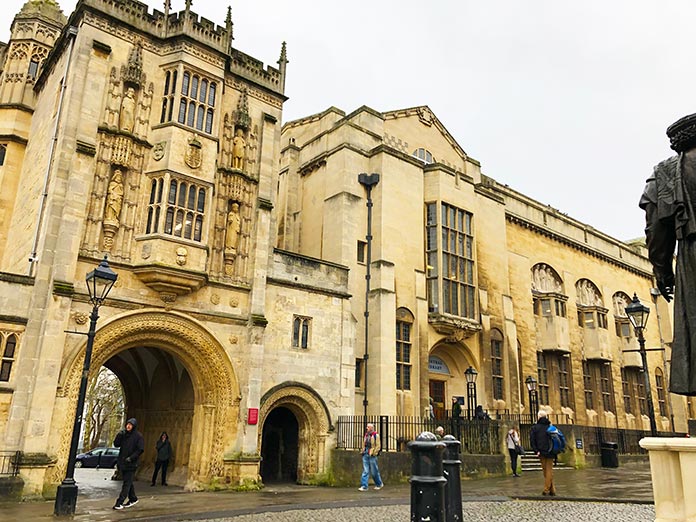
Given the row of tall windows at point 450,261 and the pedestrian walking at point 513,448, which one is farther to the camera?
the row of tall windows at point 450,261

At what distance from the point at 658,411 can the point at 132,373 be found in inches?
1449

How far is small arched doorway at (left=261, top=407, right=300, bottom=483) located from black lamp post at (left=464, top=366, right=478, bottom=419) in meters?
7.90

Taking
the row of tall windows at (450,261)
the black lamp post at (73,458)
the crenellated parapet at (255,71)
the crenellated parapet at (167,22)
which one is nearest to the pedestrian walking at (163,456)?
the black lamp post at (73,458)

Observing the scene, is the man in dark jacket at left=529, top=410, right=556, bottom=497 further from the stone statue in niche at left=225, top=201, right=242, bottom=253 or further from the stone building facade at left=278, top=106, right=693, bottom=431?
the stone statue in niche at left=225, top=201, right=242, bottom=253

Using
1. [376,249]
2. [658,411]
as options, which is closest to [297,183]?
[376,249]

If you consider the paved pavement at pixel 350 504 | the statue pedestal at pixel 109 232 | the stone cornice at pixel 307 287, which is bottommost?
the paved pavement at pixel 350 504

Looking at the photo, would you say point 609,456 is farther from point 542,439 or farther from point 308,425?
point 542,439

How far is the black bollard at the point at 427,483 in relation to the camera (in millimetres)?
4785

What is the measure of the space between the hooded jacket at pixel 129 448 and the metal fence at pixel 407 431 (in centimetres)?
838

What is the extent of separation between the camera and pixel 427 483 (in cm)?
485

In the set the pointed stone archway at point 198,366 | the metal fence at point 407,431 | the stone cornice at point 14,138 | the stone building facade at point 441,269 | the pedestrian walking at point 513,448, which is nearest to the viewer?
the pointed stone archway at point 198,366

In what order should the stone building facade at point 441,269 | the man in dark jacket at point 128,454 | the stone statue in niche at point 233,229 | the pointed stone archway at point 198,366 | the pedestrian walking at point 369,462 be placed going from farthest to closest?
the stone building facade at point 441,269, the stone statue in niche at point 233,229, the pedestrian walking at point 369,462, the pointed stone archway at point 198,366, the man in dark jacket at point 128,454

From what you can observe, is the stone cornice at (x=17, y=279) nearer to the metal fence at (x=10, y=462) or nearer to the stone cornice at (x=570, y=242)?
the metal fence at (x=10, y=462)

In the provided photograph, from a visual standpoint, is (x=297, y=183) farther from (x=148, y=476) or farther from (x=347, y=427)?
(x=148, y=476)
